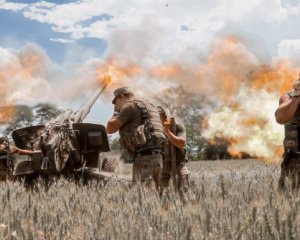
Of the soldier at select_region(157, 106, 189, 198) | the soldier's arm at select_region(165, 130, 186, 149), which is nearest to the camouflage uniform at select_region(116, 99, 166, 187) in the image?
the soldier's arm at select_region(165, 130, 186, 149)

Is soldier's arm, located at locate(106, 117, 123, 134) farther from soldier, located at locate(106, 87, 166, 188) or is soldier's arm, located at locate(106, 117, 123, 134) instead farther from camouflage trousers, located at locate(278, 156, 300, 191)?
camouflage trousers, located at locate(278, 156, 300, 191)

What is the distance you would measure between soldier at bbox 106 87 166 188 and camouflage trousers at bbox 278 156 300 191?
216cm

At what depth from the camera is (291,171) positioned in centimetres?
577

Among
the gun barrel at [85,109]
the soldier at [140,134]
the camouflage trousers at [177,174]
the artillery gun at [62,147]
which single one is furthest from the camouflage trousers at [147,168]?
the gun barrel at [85,109]

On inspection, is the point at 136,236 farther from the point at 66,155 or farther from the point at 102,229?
the point at 66,155

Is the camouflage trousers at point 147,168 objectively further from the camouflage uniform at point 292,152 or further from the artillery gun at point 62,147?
the artillery gun at point 62,147

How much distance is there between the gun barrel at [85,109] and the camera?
1282 centimetres

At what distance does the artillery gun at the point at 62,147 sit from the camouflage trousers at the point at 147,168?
371cm

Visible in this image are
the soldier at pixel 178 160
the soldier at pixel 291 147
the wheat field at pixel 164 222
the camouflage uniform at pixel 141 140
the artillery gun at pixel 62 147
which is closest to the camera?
the wheat field at pixel 164 222

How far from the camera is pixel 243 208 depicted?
A: 5.10 m

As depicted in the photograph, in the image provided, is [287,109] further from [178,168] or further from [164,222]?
[178,168]

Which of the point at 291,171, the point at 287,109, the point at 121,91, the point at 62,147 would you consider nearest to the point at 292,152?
the point at 291,171

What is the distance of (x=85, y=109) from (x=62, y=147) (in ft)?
8.28

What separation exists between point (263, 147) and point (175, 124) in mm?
11521
